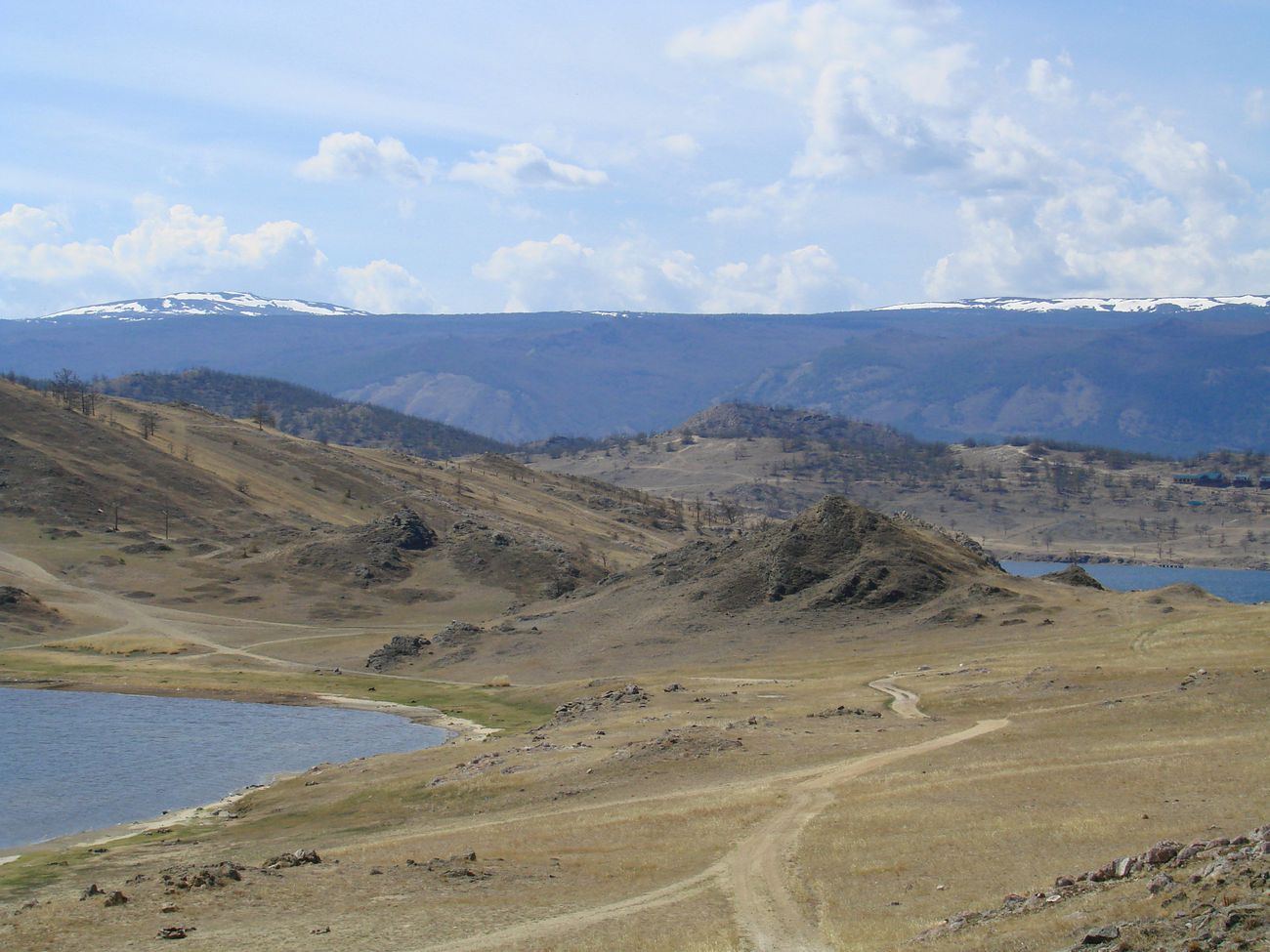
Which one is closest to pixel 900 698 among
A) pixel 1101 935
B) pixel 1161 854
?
pixel 1161 854

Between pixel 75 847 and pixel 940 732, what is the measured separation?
3919cm

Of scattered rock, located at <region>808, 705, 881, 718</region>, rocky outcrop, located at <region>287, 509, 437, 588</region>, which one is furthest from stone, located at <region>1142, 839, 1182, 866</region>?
rocky outcrop, located at <region>287, 509, 437, 588</region>

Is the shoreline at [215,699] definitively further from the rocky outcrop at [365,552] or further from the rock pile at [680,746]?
the rocky outcrop at [365,552]

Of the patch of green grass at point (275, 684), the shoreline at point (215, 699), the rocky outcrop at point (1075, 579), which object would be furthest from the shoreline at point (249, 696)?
the rocky outcrop at point (1075, 579)

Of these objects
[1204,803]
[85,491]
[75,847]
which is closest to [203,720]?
[75,847]

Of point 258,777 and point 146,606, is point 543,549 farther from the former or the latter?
point 258,777

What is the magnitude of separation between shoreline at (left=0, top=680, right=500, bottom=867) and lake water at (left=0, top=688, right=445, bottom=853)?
1.20 metres

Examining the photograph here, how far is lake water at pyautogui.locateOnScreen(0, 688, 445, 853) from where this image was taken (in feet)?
219

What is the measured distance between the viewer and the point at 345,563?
174m

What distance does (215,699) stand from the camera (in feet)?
354

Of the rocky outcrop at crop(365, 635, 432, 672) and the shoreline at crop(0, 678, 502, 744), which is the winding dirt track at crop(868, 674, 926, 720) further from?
the rocky outcrop at crop(365, 635, 432, 672)

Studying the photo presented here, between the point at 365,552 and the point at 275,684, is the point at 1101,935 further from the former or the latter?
the point at 365,552

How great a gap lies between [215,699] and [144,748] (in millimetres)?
24693

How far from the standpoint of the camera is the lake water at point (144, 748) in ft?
219
